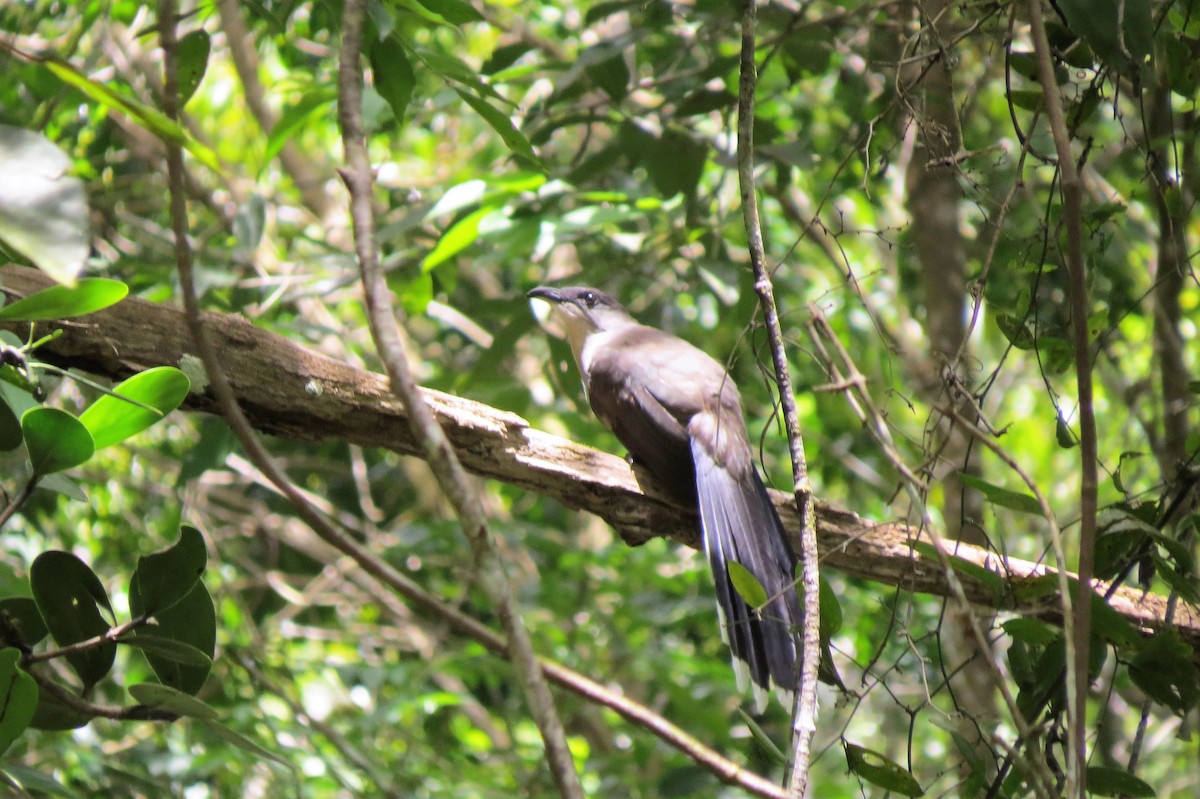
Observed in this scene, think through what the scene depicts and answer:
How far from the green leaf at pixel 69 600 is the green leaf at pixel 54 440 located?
19cm

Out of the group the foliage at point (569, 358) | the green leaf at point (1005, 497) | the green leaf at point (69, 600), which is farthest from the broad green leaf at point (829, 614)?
the green leaf at point (69, 600)

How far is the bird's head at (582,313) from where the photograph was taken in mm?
4094

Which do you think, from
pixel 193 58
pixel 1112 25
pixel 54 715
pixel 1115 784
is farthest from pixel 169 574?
pixel 1112 25

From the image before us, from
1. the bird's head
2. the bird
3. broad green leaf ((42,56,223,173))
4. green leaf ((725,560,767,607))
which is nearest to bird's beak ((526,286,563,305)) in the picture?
the bird's head

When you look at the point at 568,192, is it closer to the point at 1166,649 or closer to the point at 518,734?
the point at 1166,649

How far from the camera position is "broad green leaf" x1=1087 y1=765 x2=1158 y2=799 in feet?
5.75

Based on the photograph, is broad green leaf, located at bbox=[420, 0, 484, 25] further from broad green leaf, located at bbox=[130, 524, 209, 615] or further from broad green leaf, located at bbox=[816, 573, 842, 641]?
broad green leaf, located at bbox=[816, 573, 842, 641]

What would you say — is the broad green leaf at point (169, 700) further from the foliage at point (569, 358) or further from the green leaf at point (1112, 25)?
→ the green leaf at point (1112, 25)

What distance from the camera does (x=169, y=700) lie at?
159cm

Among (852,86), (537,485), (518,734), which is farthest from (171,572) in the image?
(518,734)

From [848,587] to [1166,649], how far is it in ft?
10.4

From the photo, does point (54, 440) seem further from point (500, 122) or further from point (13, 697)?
point (500, 122)

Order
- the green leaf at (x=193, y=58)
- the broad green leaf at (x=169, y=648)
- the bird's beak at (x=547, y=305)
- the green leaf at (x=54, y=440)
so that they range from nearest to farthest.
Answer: the green leaf at (x=54, y=440) → the broad green leaf at (x=169, y=648) → the green leaf at (x=193, y=58) → the bird's beak at (x=547, y=305)

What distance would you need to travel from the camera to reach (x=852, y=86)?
4324 millimetres
